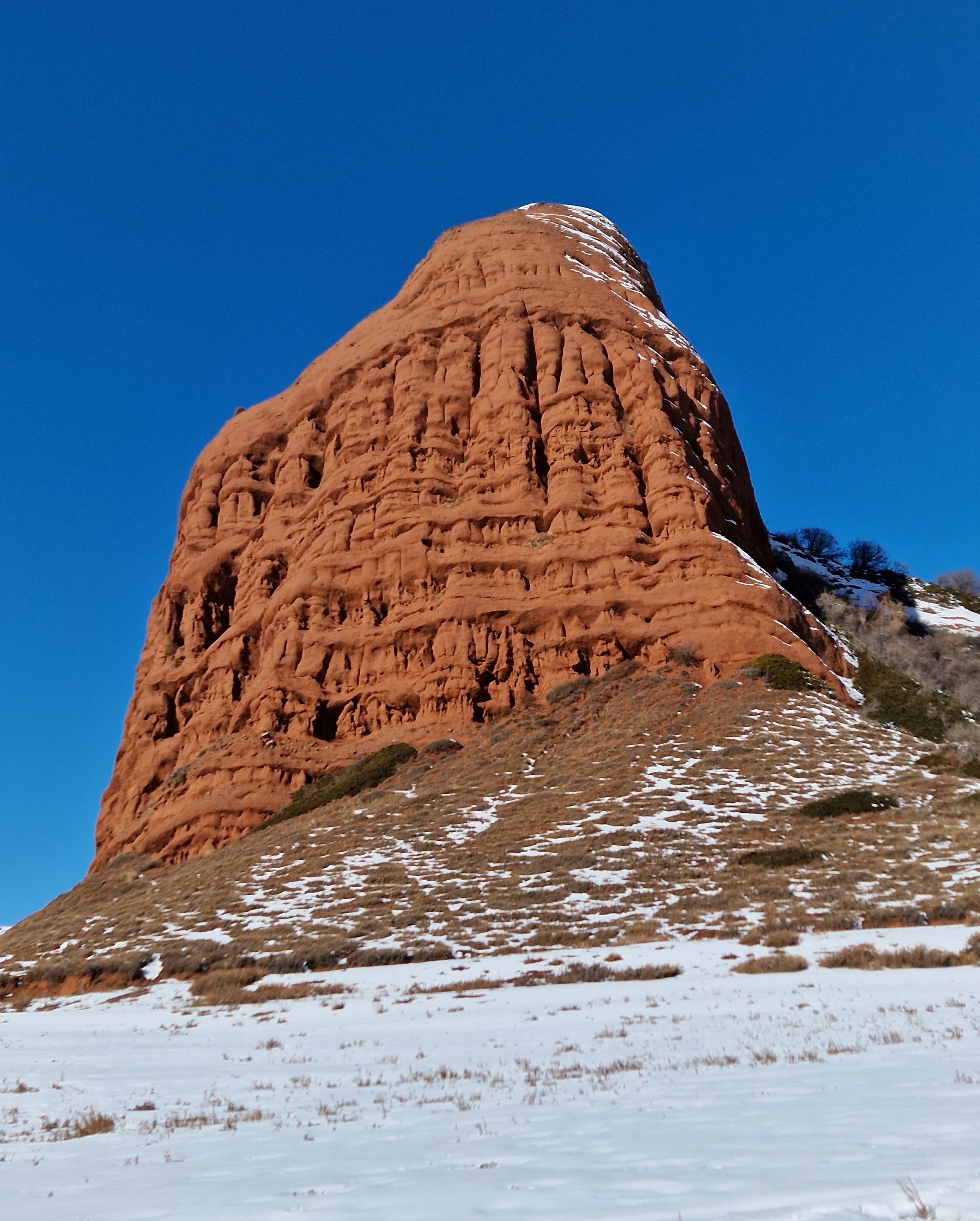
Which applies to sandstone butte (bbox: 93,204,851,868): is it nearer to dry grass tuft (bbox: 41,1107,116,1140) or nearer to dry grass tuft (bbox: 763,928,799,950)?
dry grass tuft (bbox: 763,928,799,950)

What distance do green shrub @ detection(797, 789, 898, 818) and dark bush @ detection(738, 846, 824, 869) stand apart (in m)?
2.75

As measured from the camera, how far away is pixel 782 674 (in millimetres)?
34594

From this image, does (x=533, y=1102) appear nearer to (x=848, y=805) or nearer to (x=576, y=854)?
(x=576, y=854)

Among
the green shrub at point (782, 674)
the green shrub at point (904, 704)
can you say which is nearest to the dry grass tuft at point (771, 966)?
the green shrub at point (782, 674)

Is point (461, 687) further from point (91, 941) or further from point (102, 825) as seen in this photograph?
point (102, 825)

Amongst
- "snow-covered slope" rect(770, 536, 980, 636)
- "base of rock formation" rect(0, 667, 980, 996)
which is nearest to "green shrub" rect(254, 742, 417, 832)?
"base of rock formation" rect(0, 667, 980, 996)

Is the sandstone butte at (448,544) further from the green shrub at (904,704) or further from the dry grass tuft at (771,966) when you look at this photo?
the dry grass tuft at (771,966)

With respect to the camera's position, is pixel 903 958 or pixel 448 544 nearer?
pixel 903 958

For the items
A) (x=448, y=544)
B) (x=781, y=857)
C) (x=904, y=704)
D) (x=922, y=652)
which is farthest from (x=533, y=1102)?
(x=922, y=652)

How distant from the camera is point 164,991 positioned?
18.3 meters

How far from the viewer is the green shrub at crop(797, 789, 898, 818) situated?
2442 centimetres

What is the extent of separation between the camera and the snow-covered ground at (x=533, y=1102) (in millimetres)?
4332

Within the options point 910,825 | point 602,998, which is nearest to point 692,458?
point 910,825

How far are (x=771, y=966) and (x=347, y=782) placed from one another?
2461 centimetres
